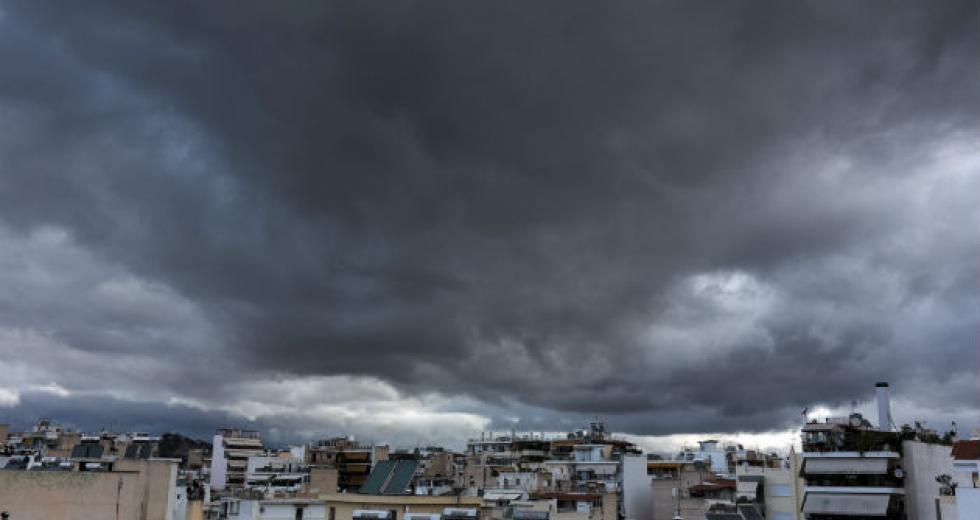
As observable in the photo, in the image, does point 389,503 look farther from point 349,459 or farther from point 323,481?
point 349,459

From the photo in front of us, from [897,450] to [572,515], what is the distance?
89.3 ft

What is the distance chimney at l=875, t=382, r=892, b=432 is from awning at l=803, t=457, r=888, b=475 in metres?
6.29

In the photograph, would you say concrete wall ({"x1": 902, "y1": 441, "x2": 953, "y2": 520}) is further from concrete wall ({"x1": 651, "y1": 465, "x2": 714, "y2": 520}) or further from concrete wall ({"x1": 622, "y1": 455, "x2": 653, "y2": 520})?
concrete wall ({"x1": 622, "y1": 455, "x2": 653, "y2": 520})

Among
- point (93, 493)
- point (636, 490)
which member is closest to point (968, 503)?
point (93, 493)

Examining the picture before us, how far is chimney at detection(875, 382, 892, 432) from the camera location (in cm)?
7760

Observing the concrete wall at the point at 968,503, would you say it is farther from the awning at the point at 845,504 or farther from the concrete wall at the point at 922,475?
the concrete wall at the point at 922,475

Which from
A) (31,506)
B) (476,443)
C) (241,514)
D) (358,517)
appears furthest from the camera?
(476,443)

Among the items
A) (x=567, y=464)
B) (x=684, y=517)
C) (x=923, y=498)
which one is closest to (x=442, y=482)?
(x=567, y=464)

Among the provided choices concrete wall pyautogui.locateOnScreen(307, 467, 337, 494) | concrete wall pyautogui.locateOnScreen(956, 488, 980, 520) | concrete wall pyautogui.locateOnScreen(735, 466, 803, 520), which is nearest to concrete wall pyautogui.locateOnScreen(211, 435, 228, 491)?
concrete wall pyautogui.locateOnScreen(307, 467, 337, 494)

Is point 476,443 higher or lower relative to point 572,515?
higher

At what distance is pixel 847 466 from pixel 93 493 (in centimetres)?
5930

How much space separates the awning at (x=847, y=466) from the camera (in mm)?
71312

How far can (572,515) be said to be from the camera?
2859 inches

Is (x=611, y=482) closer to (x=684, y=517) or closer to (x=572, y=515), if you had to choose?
(x=684, y=517)
